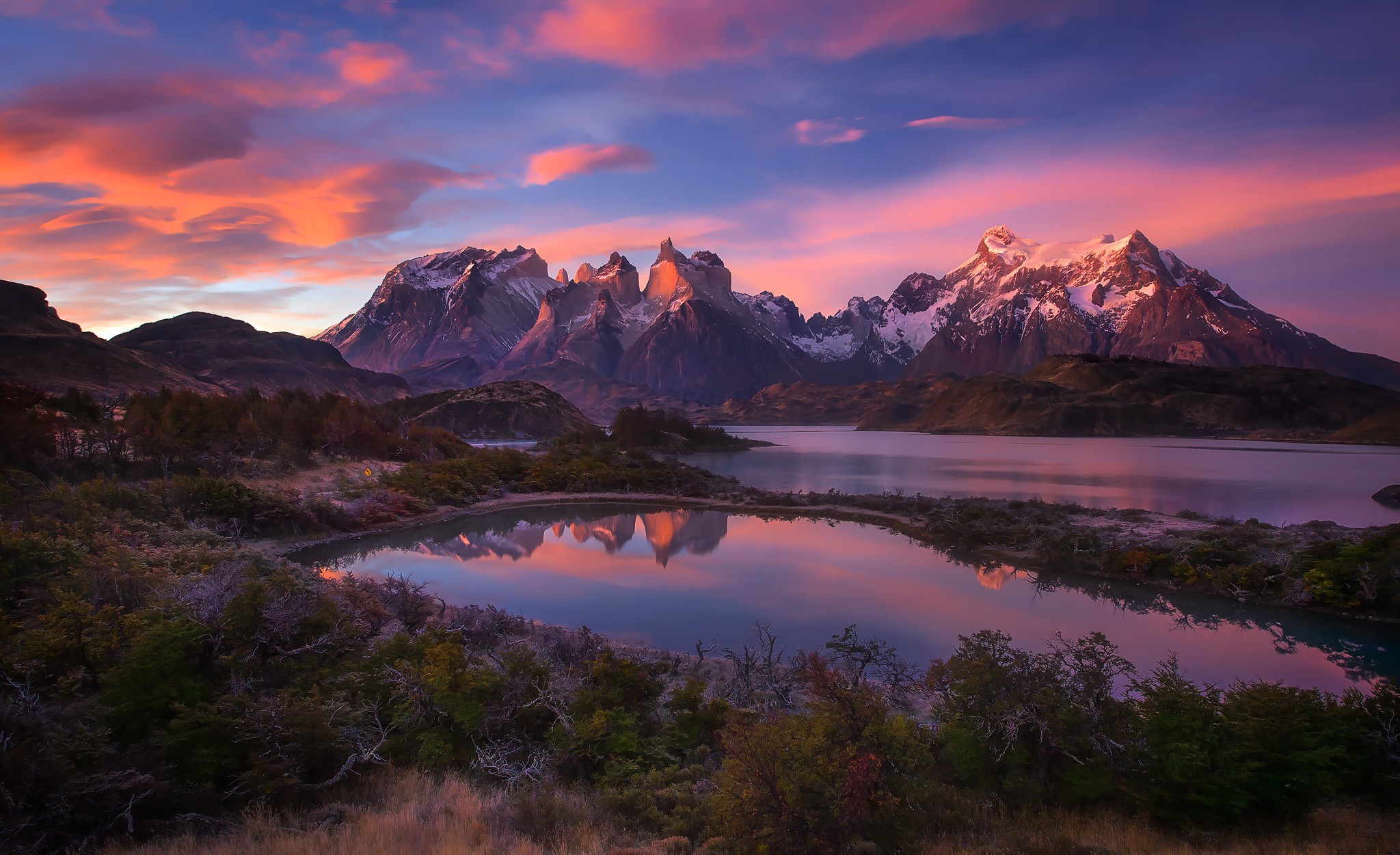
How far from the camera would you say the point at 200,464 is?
34.8 metres

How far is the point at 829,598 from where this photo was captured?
20.4 m

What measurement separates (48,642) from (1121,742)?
502 inches

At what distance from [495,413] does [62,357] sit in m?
60.4

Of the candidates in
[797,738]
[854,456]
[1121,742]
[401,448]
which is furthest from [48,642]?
[854,456]

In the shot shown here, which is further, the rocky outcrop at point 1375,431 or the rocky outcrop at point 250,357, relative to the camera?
the rocky outcrop at point 250,357

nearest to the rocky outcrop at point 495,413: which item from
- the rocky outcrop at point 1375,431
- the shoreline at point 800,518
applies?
the shoreline at point 800,518

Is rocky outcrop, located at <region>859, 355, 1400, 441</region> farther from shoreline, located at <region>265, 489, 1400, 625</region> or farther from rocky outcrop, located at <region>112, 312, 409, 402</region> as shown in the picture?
rocky outcrop, located at <region>112, 312, 409, 402</region>

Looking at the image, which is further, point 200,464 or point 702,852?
point 200,464

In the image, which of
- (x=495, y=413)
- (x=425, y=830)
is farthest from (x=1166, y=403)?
(x=425, y=830)

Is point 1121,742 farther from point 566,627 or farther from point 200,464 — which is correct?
point 200,464

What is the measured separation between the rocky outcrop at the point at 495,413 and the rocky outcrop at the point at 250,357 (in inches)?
851

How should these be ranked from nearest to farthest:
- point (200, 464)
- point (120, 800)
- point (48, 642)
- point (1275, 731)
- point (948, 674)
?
point (120, 800) < point (1275, 731) < point (48, 642) < point (948, 674) < point (200, 464)

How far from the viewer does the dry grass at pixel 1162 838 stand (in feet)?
19.6

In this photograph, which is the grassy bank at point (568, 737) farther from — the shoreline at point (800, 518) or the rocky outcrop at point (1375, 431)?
the rocky outcrop at point (1375, 431)
